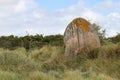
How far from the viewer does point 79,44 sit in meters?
18.9

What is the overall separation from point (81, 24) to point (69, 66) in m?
3.27

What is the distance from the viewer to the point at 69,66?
55.3ft

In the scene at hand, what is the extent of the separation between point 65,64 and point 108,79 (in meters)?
4.85

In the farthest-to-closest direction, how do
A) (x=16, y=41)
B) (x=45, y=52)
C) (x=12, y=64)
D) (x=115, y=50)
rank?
(x=16, y=41) → (x=45, y=52) → (x=115, y=50) → (x=12, y=64)

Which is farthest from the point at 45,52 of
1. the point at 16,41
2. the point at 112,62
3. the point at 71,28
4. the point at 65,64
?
the point at 16,41

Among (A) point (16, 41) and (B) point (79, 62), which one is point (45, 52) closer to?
(B) point (79, 62)

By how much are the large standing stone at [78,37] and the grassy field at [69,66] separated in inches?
20.0

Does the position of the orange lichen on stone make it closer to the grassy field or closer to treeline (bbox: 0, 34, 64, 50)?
the grassy field

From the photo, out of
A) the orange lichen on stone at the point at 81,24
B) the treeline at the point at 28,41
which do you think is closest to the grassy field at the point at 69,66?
the orange lichen on stone at the point at 81,24

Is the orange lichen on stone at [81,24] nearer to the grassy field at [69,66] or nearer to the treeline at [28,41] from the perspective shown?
the grassy field at [69,66]

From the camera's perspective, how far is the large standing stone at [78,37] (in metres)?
18.9

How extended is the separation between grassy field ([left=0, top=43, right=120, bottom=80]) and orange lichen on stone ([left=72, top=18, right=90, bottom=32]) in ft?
4.47

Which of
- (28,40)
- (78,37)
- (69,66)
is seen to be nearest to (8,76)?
(69,66)

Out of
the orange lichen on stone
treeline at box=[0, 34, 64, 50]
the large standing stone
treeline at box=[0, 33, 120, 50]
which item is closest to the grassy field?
the large standing stone
